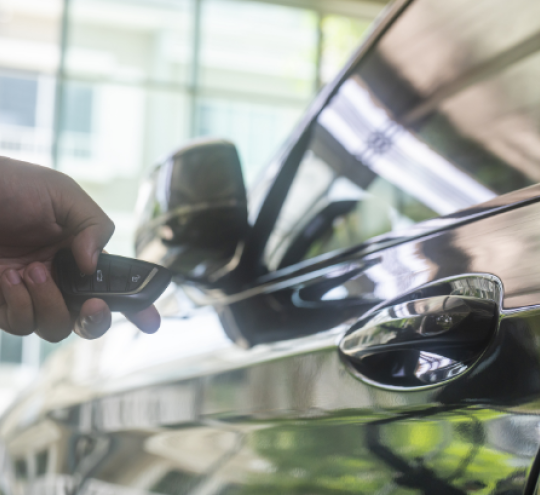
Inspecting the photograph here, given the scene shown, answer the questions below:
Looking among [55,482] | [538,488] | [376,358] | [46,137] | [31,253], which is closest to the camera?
[538,488]

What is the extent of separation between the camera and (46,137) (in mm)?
5281

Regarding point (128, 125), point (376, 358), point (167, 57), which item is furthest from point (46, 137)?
point (376, 358)

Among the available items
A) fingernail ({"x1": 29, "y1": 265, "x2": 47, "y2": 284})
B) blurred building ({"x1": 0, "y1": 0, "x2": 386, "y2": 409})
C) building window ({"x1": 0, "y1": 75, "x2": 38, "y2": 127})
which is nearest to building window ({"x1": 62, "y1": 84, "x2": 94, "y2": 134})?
blurred building ({"x1": 0, "y1": 0, "x2": 386, "y2": 409})

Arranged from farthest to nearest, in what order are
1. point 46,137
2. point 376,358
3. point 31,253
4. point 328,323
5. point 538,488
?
point 46,137 < point 31,253 < point 328,323 < point 376,358 < point 538,488

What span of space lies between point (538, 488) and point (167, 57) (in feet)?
18.7

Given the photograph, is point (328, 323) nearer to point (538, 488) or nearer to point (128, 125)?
point (538, 488)

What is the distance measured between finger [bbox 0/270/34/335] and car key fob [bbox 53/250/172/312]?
0.03 metres

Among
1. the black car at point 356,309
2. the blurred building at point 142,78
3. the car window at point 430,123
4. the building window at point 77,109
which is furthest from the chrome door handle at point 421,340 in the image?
the building window at point 77,109

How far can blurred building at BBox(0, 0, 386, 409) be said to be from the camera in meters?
5.25

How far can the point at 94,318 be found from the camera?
0.57m

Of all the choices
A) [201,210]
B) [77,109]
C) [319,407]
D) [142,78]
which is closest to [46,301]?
[319,407]

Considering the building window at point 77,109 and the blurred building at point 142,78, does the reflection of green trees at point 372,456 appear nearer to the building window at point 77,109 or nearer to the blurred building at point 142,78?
the blurred building at point 142,78

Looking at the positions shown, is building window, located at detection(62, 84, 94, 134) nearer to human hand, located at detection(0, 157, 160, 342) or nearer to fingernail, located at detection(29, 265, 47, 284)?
human hand, located at detection(0, 157, 160, 342)

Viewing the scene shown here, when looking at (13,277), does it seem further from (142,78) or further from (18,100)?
(142,78)
